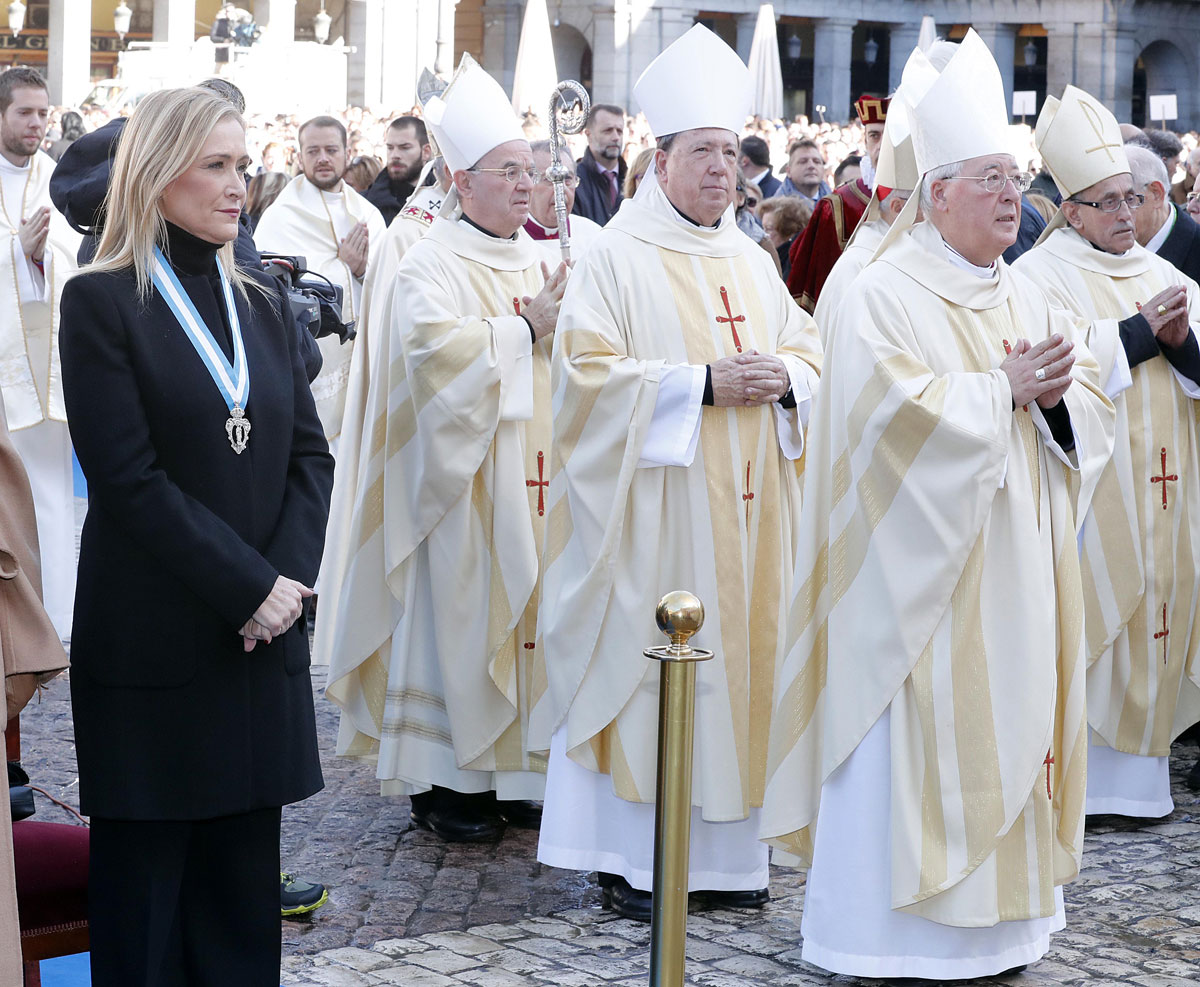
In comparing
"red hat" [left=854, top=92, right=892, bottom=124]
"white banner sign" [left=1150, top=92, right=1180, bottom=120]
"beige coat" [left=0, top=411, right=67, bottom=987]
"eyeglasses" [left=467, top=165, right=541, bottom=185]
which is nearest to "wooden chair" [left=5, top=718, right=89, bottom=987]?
"beige coat" [left=0, top=411, right=67, bottom=987]

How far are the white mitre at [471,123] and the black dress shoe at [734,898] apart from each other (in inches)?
90.3

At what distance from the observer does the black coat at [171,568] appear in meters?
3.23

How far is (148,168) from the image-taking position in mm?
3332

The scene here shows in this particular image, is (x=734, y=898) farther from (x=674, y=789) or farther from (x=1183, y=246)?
(x=1183, y=246)

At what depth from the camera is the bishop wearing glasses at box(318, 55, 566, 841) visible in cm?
527

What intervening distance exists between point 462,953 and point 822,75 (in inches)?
1652

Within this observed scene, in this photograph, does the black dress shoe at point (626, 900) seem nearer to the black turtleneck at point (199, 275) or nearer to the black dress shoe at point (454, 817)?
the black dress shoe at point (454, 817)

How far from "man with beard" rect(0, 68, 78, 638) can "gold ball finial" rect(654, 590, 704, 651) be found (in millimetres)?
5166

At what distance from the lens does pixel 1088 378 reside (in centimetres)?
446

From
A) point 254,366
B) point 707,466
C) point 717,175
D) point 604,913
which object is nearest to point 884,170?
point 717,175

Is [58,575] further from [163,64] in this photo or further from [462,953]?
[163,64]

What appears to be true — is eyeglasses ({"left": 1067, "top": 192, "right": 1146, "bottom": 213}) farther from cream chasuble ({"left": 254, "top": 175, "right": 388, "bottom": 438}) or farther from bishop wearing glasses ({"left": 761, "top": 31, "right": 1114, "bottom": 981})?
cream chasuble ({"left": 254, "top": 175, "right": 388, "bottom": 438})

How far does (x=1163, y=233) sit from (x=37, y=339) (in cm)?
472

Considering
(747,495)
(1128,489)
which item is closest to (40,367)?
(747,495)
